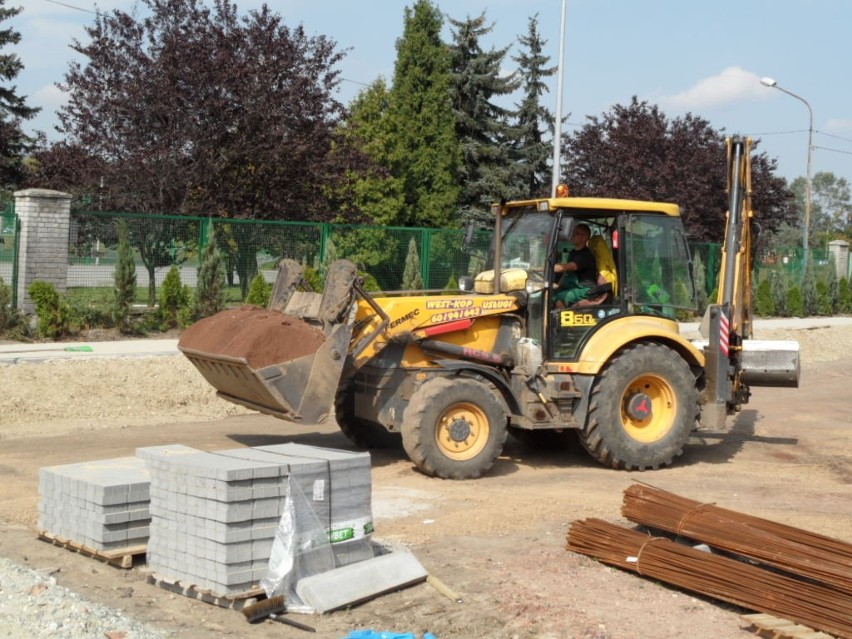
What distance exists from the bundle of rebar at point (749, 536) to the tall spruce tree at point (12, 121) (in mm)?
28644

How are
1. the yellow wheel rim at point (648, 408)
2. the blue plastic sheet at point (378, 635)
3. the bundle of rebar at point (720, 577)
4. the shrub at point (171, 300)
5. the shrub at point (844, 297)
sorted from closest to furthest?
1. the blue plastic sheet at point (378, 635)
2. the bundle of rebar at point (720, 577)
3. the yellow wheel rim at point (648, 408)
4. the shrub at point (171, 300)
5. the shrub at point (844, 297)

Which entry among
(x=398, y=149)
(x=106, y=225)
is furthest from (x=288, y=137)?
(x=398, y=149)

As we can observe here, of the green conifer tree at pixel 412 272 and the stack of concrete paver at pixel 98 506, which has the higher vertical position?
the green conifer tree at pixel 412 272

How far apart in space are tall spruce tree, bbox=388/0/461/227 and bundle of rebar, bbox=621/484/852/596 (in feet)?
98.3

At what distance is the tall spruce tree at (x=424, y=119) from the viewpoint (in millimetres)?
37594

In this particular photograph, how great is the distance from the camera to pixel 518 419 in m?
10.1

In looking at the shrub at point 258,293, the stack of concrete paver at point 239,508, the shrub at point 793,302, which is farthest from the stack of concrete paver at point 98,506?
the shrub at point 793,302

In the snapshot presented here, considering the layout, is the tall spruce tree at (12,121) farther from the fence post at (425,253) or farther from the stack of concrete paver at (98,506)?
the stack of concrete paver at (98,506)

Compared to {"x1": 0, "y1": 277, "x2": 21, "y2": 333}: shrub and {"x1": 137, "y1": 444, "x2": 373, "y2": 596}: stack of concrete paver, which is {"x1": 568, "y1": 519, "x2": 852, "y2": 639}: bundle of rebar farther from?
{"x1": 0, "y1": 277, "x2": 21, "y2": 333}: shrub

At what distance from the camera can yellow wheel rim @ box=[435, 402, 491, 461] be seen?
961 cm

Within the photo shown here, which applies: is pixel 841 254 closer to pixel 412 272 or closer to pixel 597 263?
pixel 412 272

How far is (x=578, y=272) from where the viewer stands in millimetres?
10414

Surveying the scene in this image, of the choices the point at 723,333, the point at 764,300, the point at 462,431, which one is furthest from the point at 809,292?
the point at 462,431

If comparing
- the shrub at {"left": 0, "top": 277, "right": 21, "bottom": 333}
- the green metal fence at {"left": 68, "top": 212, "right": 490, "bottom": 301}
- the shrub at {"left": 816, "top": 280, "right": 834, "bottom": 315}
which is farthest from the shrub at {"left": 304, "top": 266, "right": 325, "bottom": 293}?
the shrub at {"left": 816, "top": 280, "right": 834, "bottom": 315}
